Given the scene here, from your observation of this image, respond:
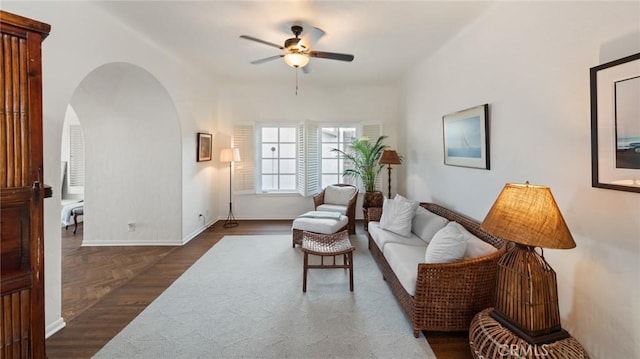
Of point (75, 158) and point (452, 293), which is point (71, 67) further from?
point (75, 158)

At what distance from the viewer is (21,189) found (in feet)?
4.42

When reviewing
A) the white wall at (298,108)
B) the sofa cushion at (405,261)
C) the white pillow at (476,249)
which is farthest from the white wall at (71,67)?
the white pillow at (476,249)

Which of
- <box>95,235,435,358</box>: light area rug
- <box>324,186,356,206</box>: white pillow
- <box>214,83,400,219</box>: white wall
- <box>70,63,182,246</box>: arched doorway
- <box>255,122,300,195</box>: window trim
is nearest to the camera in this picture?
<box>95,235,435,358</box>: light area rug

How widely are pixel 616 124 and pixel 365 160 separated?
4257mm

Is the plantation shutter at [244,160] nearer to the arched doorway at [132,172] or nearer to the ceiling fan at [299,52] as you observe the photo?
the arched doorway at [132,172]

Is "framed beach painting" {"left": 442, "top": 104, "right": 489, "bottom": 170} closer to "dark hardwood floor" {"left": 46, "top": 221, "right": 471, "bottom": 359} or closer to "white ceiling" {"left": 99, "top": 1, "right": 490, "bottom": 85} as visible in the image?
"white ceiling" {"left": 99, "top": 1, "right": 490, "bottom": 85}

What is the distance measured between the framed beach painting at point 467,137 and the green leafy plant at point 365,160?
1.95 m

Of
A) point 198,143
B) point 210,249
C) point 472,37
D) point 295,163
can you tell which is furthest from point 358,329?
point 295,163

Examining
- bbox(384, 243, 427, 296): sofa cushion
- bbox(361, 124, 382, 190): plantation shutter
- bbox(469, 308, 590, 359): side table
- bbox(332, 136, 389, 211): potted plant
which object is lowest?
bbox(469, 308, 590, 359): side table

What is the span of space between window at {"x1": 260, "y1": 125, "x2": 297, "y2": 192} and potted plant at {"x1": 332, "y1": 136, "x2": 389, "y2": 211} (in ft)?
3.53

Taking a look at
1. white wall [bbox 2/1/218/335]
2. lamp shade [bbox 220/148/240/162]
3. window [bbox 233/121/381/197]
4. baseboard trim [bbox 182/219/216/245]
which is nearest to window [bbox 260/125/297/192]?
window [bbox 233/121/381/197]

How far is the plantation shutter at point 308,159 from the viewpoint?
6.27 meters

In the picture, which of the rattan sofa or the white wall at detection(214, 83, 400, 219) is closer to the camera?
the rattan sofa

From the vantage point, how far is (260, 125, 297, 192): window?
6.60 meters
